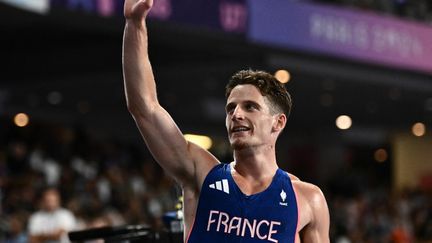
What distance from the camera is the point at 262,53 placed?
15531 mm

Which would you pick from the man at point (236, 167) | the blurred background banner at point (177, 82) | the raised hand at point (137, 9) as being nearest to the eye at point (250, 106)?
the man at point (236, 167)

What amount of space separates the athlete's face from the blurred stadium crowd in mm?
7051

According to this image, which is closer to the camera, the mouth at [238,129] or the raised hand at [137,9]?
the raised hand at [137,9]

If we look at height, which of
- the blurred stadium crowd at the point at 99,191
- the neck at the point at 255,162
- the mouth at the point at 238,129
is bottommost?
the blurred stadium crowd at the point at 99,191

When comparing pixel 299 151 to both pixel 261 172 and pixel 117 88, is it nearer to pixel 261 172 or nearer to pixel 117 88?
pixel 117 88

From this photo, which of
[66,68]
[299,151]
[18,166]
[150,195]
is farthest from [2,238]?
[299,151]

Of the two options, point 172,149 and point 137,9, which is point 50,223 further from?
point 137,9

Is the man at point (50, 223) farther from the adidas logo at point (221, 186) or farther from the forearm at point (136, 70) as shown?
the forearm at point (136, 70)

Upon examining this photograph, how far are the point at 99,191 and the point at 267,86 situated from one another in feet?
37.1

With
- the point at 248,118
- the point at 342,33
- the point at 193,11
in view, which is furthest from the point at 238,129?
the point at 342,33

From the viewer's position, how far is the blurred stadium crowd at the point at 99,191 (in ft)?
42.0

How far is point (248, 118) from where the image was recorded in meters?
3.87

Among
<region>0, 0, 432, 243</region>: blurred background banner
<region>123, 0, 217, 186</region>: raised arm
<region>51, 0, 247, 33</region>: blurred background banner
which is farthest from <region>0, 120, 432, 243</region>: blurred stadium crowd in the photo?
<region>123, 0, 217, 186</region>: raised arm

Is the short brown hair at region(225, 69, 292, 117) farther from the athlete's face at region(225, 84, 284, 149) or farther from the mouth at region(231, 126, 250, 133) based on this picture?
the mouth at region(231, 126, 250, 133)
